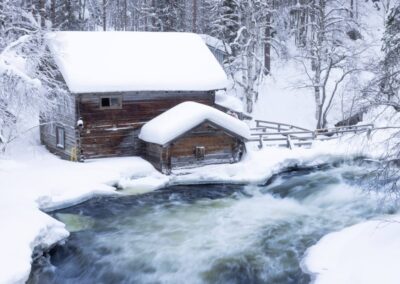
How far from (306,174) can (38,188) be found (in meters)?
11.8

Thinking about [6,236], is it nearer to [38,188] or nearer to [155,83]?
[38,188]

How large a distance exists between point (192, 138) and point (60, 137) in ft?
22.5

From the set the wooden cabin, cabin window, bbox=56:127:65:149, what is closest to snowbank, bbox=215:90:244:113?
the wooden cabin

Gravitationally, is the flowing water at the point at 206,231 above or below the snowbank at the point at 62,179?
below

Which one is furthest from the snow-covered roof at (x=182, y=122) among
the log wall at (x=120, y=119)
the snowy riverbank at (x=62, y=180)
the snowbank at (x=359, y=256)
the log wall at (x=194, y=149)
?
→ the snowbank at (x=359, y=256)

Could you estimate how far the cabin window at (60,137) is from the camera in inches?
911

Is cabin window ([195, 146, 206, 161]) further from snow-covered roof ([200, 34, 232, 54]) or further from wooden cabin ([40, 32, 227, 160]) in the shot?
snow-covered roof ([200, 34, 232, 54])

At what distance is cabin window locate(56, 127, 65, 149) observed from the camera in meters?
23.1

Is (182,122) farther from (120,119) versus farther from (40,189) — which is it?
(40,189)

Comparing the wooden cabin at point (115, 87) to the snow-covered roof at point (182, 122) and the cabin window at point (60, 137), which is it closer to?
the cabin window at point (60, 137)

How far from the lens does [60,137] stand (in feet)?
77.4

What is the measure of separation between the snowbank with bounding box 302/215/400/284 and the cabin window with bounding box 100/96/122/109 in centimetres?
1240

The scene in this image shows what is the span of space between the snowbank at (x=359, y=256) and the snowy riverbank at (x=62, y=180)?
2.18 metres

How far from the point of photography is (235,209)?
17.0 meters
